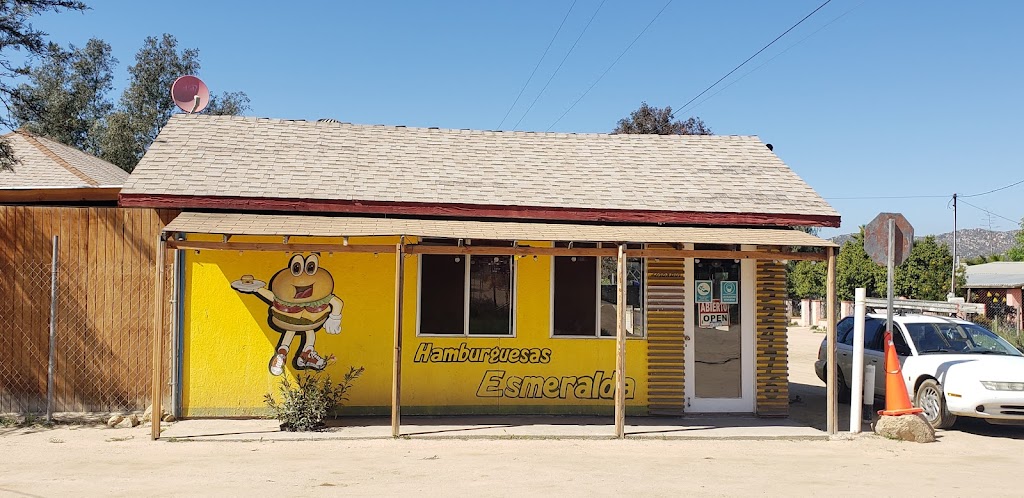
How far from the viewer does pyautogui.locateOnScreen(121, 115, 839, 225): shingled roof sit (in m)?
10.4

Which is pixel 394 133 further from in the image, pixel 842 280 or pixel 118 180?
pixel 842 280

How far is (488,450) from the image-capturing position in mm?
8742

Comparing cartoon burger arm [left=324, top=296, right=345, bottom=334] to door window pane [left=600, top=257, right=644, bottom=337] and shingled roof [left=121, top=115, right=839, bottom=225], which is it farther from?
door window pane [left=600, top=257, right=644, bottom=337]

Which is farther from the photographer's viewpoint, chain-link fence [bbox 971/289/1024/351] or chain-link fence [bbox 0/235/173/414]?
chain-link fence [bbox 971/289/1024/351]

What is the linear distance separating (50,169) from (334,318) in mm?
6769

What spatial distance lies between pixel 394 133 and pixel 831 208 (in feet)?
22.8

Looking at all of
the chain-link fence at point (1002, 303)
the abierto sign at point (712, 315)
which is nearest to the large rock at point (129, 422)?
the abierto sign at point (712, 315)

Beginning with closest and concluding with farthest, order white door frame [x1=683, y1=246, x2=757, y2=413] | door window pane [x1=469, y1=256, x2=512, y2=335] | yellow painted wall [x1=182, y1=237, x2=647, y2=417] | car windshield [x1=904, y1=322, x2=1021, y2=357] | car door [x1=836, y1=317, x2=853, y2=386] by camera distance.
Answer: yellow painted wall [x1=182, y1=237, x2=647, y2=417], door window pane [x1=469, y1=256, x2=512, y2=335], white door frame [x1=683, y1=246, x2=757, y2=413], car windshield [x1=904, y1=322, x2=1021, y2=357], car door [x1=836, y1=317, x2=853, y2=386]

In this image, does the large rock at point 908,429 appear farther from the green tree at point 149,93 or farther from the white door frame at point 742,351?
the green tree at point 149,93

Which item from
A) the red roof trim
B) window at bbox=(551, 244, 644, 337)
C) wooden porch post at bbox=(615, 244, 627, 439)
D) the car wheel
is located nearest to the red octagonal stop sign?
the red roof trim

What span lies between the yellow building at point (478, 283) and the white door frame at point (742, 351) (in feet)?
0.07

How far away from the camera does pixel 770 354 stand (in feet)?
36.8

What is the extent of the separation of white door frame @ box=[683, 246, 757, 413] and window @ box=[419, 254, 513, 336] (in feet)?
8.46

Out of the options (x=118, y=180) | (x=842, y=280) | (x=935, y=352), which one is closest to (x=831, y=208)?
(x=935, y=352)
